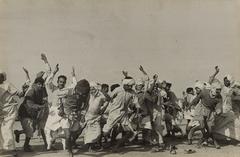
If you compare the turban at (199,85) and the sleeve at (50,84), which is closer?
the sleeve at (50,84)

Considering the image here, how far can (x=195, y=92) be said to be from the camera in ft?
20.2

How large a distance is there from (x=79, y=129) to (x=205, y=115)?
1.53 meters

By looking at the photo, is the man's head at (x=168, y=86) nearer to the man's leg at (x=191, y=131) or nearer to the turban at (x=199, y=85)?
the turban at (x=199, y=85)

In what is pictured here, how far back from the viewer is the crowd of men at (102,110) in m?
5.55

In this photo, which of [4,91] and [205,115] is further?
[205,115]

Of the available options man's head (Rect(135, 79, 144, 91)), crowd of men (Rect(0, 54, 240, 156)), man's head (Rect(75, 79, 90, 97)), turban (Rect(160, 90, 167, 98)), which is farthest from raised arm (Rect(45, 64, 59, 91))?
turban (Rect(160, 90, 167, 98))

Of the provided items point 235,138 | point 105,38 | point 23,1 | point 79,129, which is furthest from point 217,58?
point 23,1

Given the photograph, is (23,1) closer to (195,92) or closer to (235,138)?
(195,92)

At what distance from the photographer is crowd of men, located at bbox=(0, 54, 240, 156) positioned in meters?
5.55

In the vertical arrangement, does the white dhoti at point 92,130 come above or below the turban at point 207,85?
below

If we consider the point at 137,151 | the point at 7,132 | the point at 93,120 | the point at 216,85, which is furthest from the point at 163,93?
the point at 7,132

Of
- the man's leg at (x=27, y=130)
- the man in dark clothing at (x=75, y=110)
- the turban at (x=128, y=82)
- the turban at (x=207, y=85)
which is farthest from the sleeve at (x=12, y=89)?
the turban at (x=207, y=85)

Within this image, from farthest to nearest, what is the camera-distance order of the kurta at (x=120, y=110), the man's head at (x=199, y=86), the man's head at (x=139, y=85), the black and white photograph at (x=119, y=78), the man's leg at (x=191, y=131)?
the man's head at (x=199, y=86)
the man's leg at (x=191, y=131)
the man's head at (x=139, y=85)
the kurta at (x=120, y=110)
the black and white photograph at (x=119, y=78)

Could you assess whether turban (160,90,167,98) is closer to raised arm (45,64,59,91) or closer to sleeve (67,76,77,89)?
sleeve (67,76,77,89)
